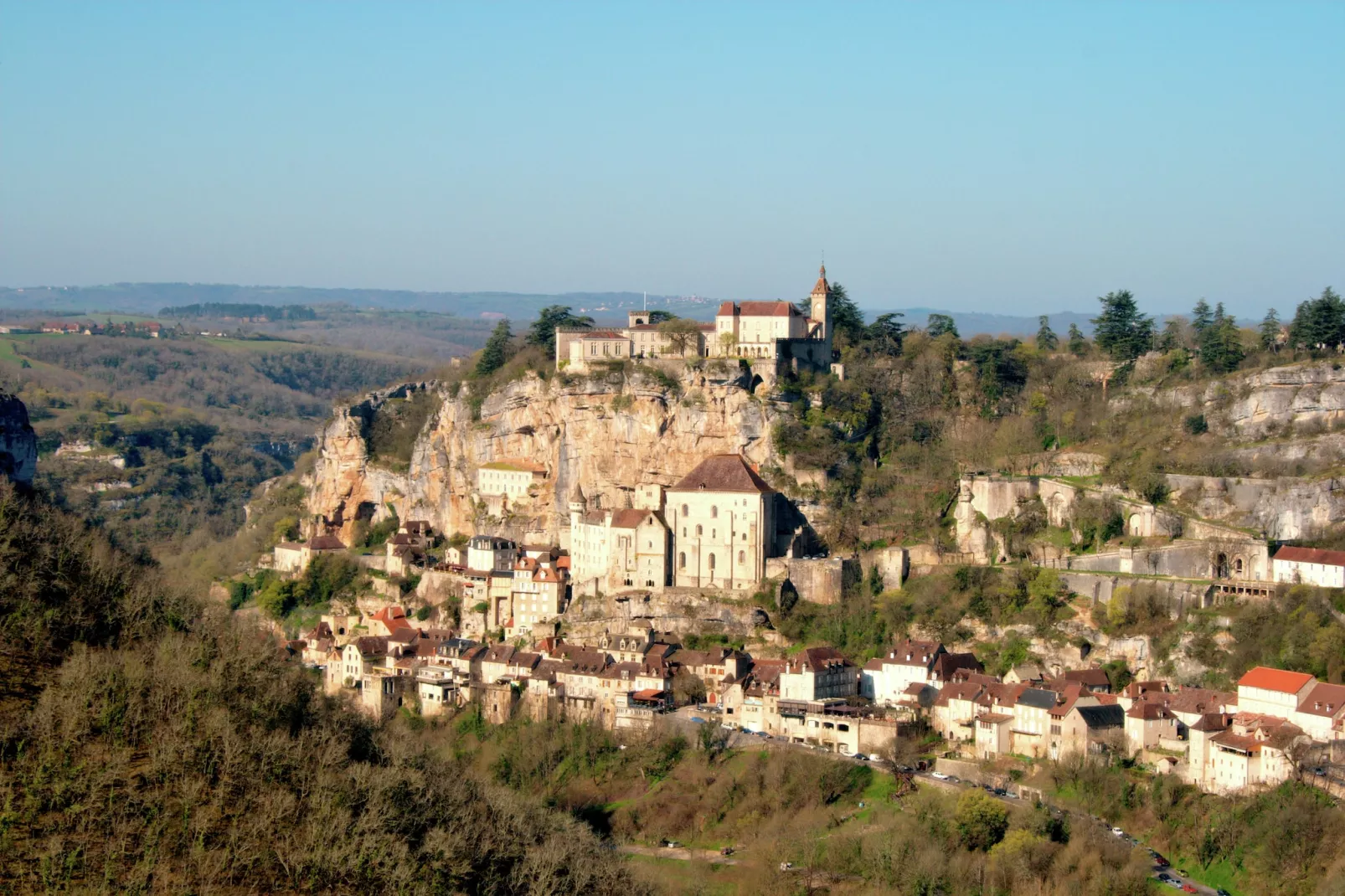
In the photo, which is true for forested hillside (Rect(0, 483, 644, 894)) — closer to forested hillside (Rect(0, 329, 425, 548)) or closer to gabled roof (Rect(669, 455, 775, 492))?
gabled roof (Rect(669, 455, 775, 492))

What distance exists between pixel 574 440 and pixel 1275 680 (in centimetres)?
2536

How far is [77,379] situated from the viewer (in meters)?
134

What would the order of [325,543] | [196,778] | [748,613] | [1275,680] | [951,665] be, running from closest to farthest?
1. [196,778]
2. [1275,680]
3. [951,665]
4. [748,613]
5. [325,543]

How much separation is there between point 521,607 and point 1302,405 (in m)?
24.9

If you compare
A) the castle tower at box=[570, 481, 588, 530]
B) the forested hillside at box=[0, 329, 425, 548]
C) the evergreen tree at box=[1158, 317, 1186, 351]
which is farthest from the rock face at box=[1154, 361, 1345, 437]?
the forested hillside at box=[0, 329, 425, 548]

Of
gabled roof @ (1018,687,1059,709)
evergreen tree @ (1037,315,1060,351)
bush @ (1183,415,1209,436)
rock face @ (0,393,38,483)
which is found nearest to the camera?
gabled roof @ (1018,687,1059,709)

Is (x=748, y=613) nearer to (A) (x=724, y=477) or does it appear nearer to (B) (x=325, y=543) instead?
(A) (x=724, y=477)

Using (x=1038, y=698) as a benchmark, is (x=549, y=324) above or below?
above

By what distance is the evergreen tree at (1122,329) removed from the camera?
6141cm

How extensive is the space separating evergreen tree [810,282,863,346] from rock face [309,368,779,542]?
821 cm

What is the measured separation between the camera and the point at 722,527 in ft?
→ 173

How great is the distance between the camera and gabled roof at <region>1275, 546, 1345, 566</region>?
44.9 metres

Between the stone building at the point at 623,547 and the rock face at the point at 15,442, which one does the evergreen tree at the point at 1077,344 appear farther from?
the rock face at the point at 15,442

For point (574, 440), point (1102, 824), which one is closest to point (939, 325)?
point (574, 440)
